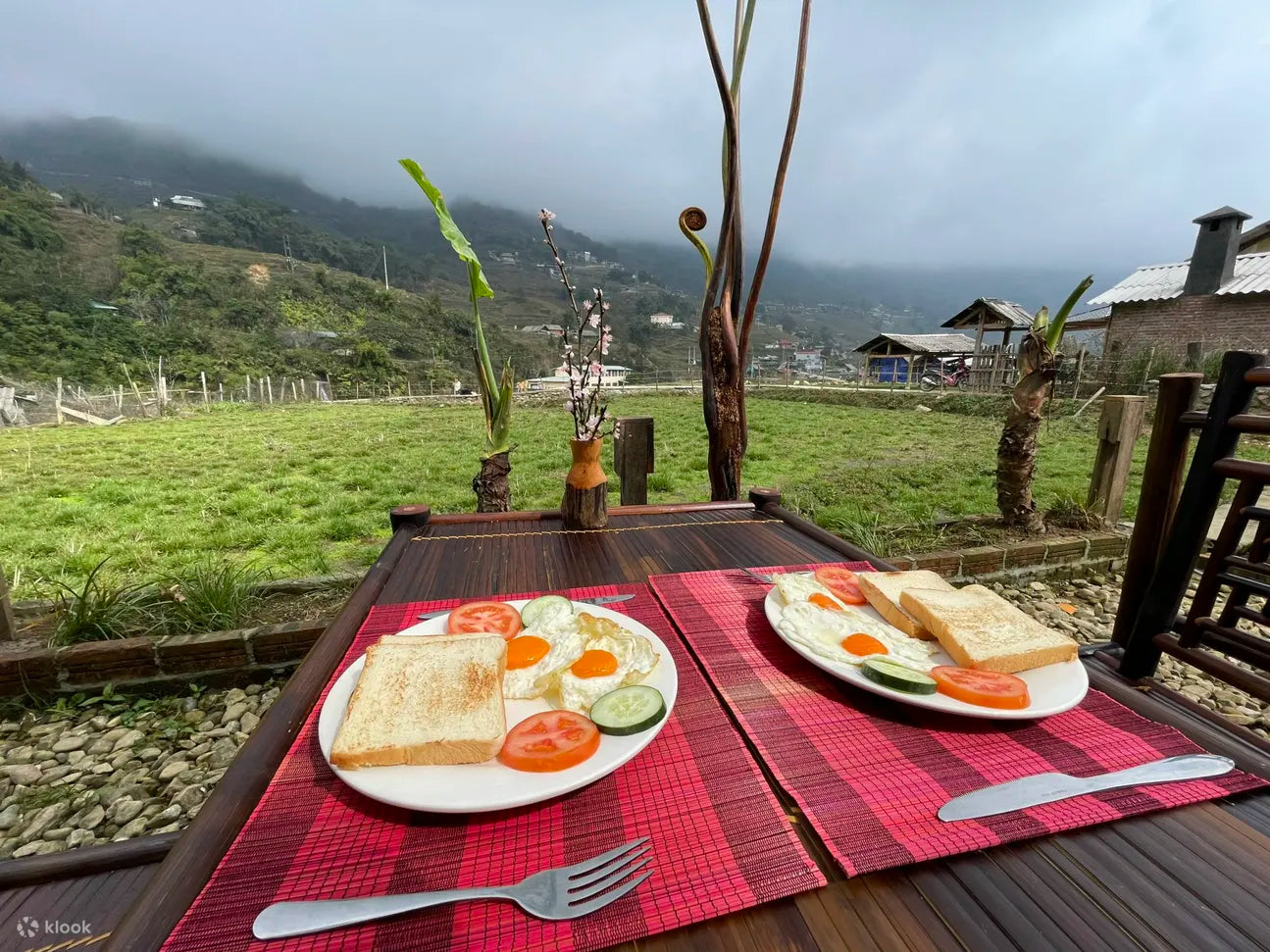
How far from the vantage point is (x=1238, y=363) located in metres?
0.94

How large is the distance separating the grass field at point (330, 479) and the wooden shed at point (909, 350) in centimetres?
1539

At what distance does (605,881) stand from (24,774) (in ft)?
8.10

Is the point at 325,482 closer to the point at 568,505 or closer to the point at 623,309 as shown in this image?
the point at 568,505

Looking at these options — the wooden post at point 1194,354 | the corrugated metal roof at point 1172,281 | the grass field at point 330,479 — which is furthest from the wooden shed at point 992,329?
the grass field at point 330,479

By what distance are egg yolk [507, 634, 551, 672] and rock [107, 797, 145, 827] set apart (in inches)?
69.5

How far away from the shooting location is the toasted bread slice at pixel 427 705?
66 cm

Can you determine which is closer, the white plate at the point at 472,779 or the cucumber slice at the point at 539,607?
the white plate at the point at 472,779

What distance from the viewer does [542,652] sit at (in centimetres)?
90

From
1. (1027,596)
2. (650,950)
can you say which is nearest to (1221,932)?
(650,950)

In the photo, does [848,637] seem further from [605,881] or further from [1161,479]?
[1161,479]

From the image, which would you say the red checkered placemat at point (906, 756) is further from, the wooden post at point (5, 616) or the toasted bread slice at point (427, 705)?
the wooden post at point (5, 616)

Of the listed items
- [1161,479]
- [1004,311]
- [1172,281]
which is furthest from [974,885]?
[1004,311]

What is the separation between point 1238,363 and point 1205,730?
0.65 metres

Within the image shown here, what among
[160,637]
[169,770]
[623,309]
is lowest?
[169,770]
